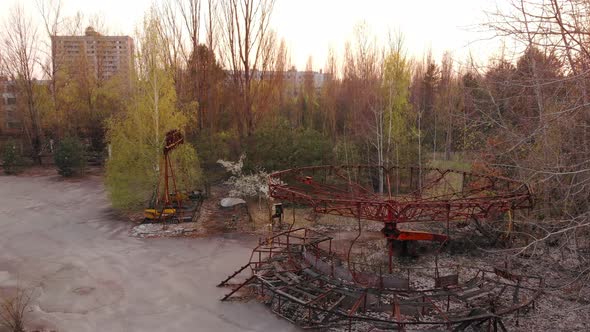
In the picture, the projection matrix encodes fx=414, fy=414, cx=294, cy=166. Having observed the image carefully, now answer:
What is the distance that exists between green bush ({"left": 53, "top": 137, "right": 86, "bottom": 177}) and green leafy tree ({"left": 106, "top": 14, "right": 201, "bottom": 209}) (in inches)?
450

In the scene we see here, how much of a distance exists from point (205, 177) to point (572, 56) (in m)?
22.4

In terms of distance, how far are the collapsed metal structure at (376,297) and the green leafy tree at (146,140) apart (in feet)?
39.6

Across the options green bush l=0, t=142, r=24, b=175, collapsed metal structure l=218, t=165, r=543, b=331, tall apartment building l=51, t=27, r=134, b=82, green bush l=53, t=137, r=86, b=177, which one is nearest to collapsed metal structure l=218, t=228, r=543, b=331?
collapsed metal structure l=218, t=165, r=543, b=331

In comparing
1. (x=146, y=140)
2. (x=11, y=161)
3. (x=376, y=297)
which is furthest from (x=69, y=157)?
(x=376, y=297)

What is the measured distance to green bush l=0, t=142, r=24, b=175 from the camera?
→ 123 feet

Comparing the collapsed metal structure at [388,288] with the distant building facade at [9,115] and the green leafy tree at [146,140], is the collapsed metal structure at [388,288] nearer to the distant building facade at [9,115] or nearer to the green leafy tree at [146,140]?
the green leafy tree at [146,140]

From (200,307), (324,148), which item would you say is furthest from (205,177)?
(200,307)

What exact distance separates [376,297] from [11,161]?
37635 millimetres

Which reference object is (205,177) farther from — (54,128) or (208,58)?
(54,128)

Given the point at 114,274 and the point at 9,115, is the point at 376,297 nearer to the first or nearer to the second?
the point at 114,274

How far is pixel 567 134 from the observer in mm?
12992

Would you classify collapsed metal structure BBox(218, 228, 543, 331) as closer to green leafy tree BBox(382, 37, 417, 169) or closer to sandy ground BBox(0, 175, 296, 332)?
sandy ground BBox(0, 175, 296, 332)

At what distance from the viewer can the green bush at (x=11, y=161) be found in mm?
37531

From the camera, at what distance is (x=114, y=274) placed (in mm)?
15688
